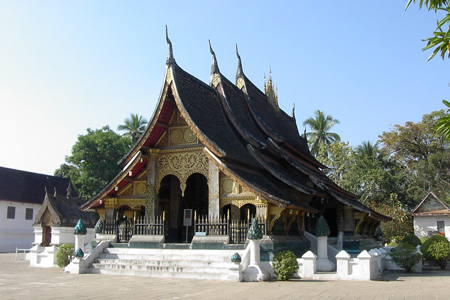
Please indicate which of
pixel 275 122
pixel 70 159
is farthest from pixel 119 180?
pixel 70 159

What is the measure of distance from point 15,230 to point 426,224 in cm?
3262

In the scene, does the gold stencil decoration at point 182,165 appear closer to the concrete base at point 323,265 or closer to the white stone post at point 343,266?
the concrete base at point 323,265

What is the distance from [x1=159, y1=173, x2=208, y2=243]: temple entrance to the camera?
17.2 meters

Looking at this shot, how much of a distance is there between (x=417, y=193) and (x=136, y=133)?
29510mm

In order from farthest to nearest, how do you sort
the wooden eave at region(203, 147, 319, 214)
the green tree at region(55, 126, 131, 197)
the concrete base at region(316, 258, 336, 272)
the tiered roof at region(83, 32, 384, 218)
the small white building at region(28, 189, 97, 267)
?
the green tree at region(55, 126, 131, 197) < the small white building at region(28, 189, 97, 267) < the tiered roof at region(83, 32, 384, 218) < the concrete base at region(316, 258, 336, 272) < the wooden eave at region(203, 147, 319, 214)

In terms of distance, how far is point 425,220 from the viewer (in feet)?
118

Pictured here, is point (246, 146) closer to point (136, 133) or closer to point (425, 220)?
point (425, 220)

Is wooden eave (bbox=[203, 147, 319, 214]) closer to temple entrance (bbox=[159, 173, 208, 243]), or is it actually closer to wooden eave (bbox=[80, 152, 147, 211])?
wooden eave (bbox=[80, 152, 147, 211])

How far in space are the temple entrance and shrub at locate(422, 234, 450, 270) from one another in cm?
861

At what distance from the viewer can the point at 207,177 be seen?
48.4 ft

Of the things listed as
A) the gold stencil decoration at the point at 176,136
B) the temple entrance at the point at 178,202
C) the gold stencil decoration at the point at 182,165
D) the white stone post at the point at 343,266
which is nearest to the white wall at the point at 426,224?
the temple entrance at the point at 178,202

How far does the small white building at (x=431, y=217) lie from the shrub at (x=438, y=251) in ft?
63.1

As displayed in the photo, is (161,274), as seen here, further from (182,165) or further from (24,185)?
(24,185)

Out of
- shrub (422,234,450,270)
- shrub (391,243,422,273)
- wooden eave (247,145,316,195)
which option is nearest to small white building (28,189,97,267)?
wooden eave (247,145,316,195)
